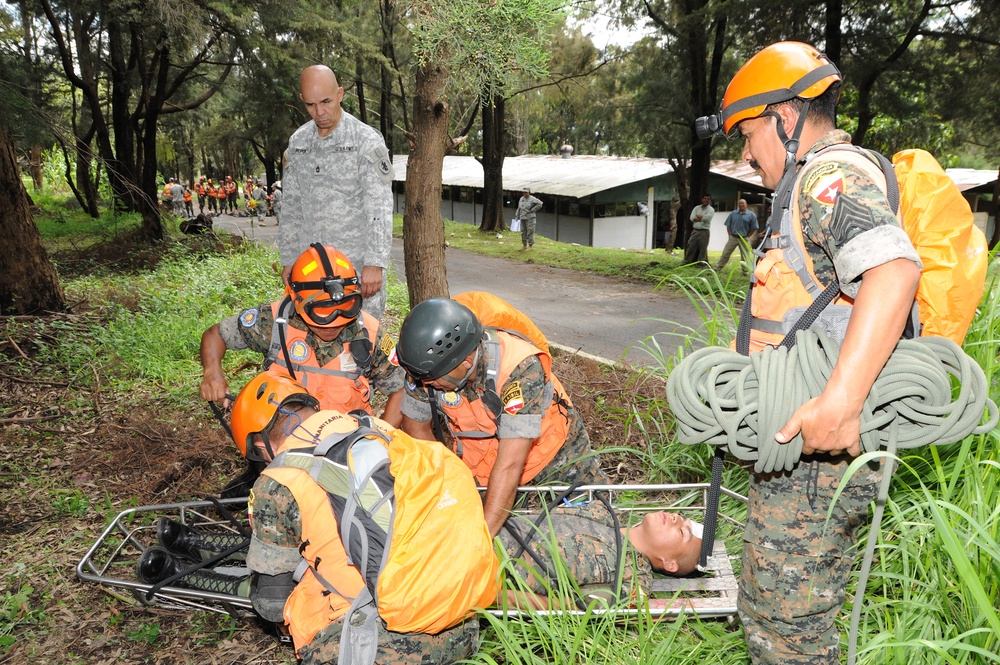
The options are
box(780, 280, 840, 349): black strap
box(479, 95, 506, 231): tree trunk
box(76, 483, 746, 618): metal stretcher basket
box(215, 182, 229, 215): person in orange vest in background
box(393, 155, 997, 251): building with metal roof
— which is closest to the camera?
box(780, 280, 840, 349): black strap

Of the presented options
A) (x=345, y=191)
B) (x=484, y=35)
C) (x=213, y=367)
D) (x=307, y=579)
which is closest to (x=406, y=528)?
(x=307, y=579)

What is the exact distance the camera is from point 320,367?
3.81 metres

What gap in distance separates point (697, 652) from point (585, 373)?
333 cm

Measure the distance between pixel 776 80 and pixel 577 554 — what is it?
1.94m

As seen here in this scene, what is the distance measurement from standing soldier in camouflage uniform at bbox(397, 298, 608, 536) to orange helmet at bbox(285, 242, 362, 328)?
1.72 ft

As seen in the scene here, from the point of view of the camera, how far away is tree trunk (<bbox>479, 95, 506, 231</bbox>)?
21442 millimetres

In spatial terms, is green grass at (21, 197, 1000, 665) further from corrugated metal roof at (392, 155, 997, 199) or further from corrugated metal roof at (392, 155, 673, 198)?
corrugated metal roof at (392, 155, 673, 198)

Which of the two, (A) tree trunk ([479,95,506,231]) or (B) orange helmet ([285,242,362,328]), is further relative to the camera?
(A) tree trunk ([479,95,506,231])

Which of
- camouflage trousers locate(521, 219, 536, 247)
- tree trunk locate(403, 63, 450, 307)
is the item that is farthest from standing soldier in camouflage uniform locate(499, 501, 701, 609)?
camouflage trousers locate(521, 219, 536, 247)

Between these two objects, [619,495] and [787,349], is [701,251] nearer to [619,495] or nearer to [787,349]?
[619,495]

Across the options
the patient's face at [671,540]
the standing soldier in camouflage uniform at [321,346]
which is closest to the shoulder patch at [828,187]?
the patient's face at [671,540]

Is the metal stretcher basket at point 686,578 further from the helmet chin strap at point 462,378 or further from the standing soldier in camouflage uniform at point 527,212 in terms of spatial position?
the standing soldier in camouflage uniform at point 527,212

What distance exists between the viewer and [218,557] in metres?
3.16

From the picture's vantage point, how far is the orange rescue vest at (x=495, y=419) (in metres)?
3.07
